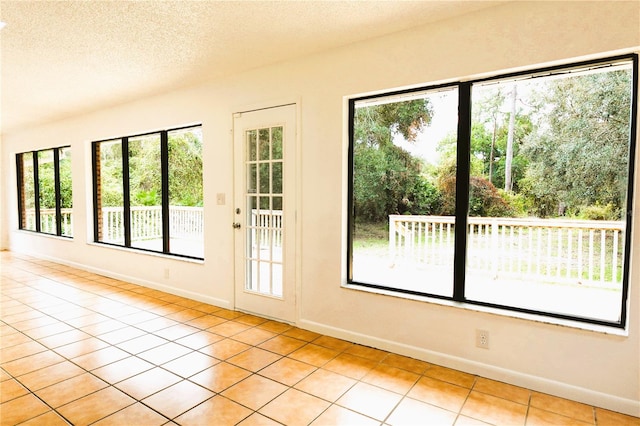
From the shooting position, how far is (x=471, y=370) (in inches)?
98.0

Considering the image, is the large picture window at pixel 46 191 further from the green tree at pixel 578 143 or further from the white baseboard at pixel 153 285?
the green tree at pixel 578 143

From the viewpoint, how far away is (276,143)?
3463 millimetres

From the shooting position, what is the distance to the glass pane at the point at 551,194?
3502 millimetres

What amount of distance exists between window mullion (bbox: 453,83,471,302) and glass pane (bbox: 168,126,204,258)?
5.26 m

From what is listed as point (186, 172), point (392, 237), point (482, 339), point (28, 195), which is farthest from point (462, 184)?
point (28, 195)

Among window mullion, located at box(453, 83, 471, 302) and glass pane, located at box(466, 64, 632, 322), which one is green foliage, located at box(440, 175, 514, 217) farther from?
window mullion, located at box(453, 83, 471, 302)

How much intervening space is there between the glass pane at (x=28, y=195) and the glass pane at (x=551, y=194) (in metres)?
8.24

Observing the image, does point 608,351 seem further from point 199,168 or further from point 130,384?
point 199,168

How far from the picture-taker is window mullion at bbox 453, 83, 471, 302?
2.55m

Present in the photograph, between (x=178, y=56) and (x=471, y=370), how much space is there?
351 cm

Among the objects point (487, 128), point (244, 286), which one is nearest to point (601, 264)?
point (487, 128)

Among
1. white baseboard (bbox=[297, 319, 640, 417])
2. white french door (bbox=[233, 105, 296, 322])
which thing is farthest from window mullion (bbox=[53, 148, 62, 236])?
white baseboard (bbox=[297, 319, 640, 417])

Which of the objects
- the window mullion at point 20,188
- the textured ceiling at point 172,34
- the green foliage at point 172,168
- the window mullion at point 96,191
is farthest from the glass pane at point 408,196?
the window mullion at point 20,188

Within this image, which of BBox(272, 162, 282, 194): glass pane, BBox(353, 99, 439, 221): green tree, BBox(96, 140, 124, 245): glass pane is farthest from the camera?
BBox(96, 140, 124, 245): glass pane
